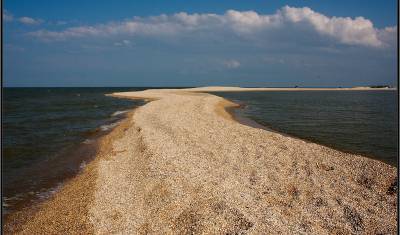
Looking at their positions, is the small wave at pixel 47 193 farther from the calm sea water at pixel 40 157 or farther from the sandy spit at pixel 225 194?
the sandy spit at pixel 225 194

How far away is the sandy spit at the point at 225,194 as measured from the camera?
870cm

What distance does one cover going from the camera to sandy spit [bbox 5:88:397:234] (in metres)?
8.70

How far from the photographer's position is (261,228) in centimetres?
821

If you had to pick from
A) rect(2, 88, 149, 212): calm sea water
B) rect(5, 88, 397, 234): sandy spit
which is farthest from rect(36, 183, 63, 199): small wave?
rect(5, 88, 397, 234): sandy spit

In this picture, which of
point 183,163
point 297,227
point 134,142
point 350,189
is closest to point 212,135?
point 134,142

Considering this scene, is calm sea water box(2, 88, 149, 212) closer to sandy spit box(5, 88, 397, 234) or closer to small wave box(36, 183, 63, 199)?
small wave box(36, 183, 63, 199)

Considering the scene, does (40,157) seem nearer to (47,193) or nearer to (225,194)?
(47,193)

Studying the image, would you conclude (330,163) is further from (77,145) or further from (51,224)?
(77,145)

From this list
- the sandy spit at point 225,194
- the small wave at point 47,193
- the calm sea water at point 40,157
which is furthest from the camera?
the calm sea water at point 40,157

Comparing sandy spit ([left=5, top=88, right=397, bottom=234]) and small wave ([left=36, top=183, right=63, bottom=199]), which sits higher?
sandy spit ([left=5, top=88, right=397, bottom=234])

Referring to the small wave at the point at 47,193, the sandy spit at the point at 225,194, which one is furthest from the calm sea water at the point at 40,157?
the sandy spit at the point at 225,194

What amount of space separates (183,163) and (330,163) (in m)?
6.48

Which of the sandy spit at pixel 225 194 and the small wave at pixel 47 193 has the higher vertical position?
the sandy spit at pixel 225 194

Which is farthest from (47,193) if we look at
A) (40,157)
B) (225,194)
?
(225,194)
